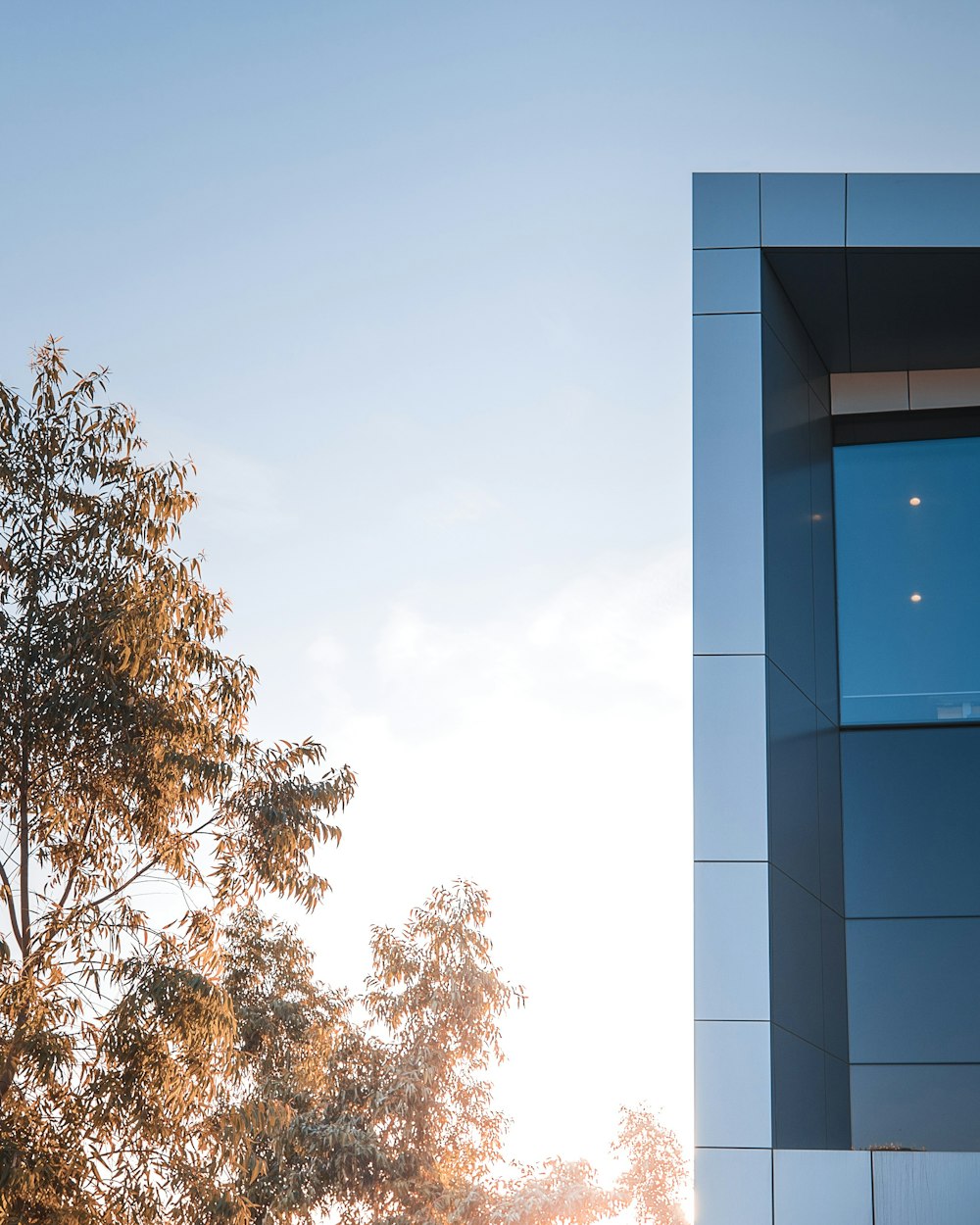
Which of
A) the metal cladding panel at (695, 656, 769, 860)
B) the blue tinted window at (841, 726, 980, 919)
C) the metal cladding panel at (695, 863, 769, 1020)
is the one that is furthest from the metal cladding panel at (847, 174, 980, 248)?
the metal cladding panel at (695, 863, 769, 1020)

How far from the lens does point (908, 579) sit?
27.3ft

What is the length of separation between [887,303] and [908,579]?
168cm

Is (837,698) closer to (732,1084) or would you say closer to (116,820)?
(732,1084)

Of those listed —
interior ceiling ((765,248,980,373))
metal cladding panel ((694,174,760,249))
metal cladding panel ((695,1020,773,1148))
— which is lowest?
metal cladding panel ((695,1020,773,1148))

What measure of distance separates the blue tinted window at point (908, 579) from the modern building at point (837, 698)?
1cm

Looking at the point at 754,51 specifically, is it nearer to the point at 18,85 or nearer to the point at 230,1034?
the point at 18,85

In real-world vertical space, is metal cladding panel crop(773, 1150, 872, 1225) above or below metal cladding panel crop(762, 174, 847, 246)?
below

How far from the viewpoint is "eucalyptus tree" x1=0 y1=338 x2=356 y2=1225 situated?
22.5 ft

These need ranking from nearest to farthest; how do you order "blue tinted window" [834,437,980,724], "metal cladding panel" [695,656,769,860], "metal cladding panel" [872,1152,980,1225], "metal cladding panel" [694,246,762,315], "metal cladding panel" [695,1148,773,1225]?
1. "metal cladding panel" [872,1152,980,1225]
2. "metal cladding panel" [695,1148,773,1225]
3. "metal cladding panel" [695,656,769,860]
4. "metal cladding panel" [694,246,762,315]
5. "blue tinted window" [834,437,980,724]

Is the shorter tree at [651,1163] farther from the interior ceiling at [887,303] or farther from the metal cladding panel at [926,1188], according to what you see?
the metal cladding panel at [926,1188]

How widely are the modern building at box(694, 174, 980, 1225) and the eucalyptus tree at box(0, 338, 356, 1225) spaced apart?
279cm

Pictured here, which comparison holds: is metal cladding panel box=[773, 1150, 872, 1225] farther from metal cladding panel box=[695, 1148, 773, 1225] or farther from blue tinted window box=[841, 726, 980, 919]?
blue tinted window box=[841, 726, 980, 919]

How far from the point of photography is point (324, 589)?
16.2m

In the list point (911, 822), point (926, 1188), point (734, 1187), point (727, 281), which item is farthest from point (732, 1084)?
point (727, 281)
